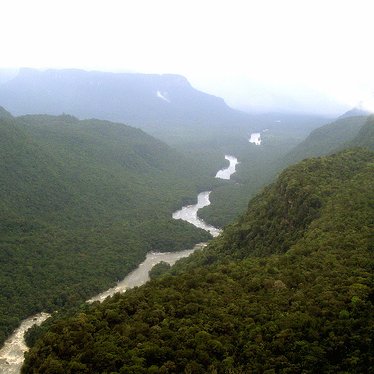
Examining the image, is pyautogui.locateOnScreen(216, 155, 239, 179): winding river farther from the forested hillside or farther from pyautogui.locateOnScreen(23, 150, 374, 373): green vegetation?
pyautogui.locateOnScreen(23, 150, 374, 373): green vegetation

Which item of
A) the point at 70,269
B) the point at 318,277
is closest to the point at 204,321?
the point at 318,277

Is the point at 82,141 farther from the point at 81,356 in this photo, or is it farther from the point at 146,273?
the point at 81,356

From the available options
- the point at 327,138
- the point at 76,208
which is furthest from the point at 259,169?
the point at 76,208

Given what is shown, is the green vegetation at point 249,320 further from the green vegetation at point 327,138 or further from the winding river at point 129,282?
the green vegetation at point 327,138

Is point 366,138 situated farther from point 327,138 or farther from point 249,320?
point 249,320

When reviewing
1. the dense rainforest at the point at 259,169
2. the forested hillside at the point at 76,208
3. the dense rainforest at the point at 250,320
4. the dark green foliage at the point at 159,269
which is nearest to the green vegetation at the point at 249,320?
the dense rainforest at the point at 250,320
